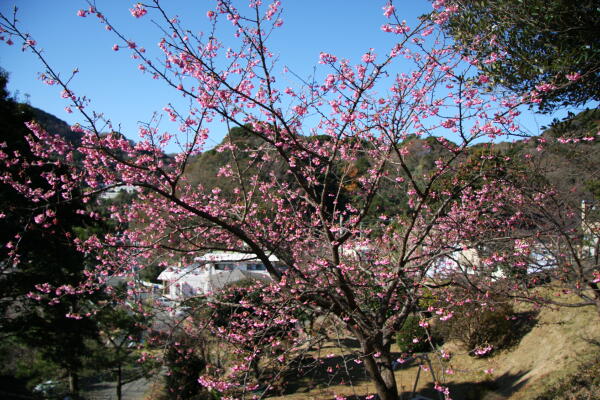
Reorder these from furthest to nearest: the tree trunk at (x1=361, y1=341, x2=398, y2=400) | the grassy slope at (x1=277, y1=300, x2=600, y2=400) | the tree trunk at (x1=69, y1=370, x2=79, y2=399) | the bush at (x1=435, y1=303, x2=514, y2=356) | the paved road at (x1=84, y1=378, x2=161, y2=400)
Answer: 1. the paved road at (x1=84, y1=378, x2=161, y2=400)
2. the tree trunk at (x1=69, y1=370, x2=79, y2=399)
3. the bush at (x1=435, y1=303, x2=514, y2=356)
4. the grassy slope at (x1=277, y1=300, x2=600, y2=400)
5. the tree trunk at (x1=361, y1=341, x2=398, y2=400)

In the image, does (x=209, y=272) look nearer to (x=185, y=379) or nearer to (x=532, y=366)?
(x=185, y=379)

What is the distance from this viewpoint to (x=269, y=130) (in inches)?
161

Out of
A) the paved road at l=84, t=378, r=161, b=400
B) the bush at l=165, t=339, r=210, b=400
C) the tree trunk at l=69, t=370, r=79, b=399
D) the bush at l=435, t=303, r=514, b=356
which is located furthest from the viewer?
the paved road at l=84, t=378, r=161, b=400

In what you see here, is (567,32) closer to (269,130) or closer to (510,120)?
(510,120)

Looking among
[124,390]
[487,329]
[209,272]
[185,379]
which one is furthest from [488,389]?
[124,390]

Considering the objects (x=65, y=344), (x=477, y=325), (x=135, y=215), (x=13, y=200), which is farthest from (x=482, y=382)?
(x=13, y=200)

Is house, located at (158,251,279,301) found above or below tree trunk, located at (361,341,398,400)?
above

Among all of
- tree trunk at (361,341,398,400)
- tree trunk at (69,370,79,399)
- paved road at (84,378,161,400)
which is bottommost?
paved road at (84,378,161,400)

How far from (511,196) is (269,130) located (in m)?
4.56

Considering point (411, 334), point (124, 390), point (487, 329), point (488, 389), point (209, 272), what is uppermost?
point (209, 272)

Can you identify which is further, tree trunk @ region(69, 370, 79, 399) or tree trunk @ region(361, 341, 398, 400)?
tree trunk @ region(69, 370, 79, 399)

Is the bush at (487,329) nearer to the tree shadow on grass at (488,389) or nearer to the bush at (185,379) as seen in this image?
the tree shadow on grass at (488,389)

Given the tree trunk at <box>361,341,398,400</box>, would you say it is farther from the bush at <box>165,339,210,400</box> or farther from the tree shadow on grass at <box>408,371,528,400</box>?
the bush at <box>165,339,210,400</box>

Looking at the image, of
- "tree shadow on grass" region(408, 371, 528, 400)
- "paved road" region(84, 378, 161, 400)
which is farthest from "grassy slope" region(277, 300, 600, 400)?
"paved road" region(84, 378, 161, 400)
